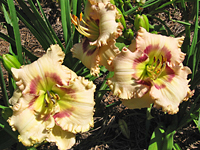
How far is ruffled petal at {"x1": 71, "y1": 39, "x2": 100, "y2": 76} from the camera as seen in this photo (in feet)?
3.01

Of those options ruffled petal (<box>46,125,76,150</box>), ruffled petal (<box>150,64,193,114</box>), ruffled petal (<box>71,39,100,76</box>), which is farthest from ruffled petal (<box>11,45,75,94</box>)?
ruffled petal (<box>150,64,193,114</box>)

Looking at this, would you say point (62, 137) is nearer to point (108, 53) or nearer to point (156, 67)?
point (108, 53)

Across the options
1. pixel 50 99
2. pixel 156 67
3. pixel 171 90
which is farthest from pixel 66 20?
pixel 171 90

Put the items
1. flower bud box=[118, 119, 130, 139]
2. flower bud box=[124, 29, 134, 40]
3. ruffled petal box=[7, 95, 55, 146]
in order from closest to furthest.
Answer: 1. ruffled petal box=[7, 95, 55, 146]
2. flower bud box=[124, 29, 134, 40]
3. flower bud box=[118, 119, 130, 139]

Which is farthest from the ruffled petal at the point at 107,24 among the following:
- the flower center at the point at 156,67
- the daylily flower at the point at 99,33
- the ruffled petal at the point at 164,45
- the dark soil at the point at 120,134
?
the dark soil at the point at 120,134

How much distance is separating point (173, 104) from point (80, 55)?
1.78 feet

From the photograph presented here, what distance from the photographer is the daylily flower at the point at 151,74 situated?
849mm

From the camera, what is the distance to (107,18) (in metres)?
0.86

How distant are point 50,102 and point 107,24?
47 centimetres

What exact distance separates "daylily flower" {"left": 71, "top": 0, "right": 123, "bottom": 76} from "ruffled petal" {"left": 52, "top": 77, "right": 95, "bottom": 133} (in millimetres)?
97

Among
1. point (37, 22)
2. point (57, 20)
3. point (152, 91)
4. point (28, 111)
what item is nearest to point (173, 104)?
point (152, 91)

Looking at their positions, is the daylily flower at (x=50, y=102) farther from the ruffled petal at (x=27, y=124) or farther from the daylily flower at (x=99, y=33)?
the daylily flower at (x=99, y=33)

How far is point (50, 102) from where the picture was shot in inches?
35.3

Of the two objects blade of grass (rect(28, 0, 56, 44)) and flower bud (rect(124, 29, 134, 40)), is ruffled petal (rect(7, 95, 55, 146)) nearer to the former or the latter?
blade of grass (rect(28, 0, 56, 44))
